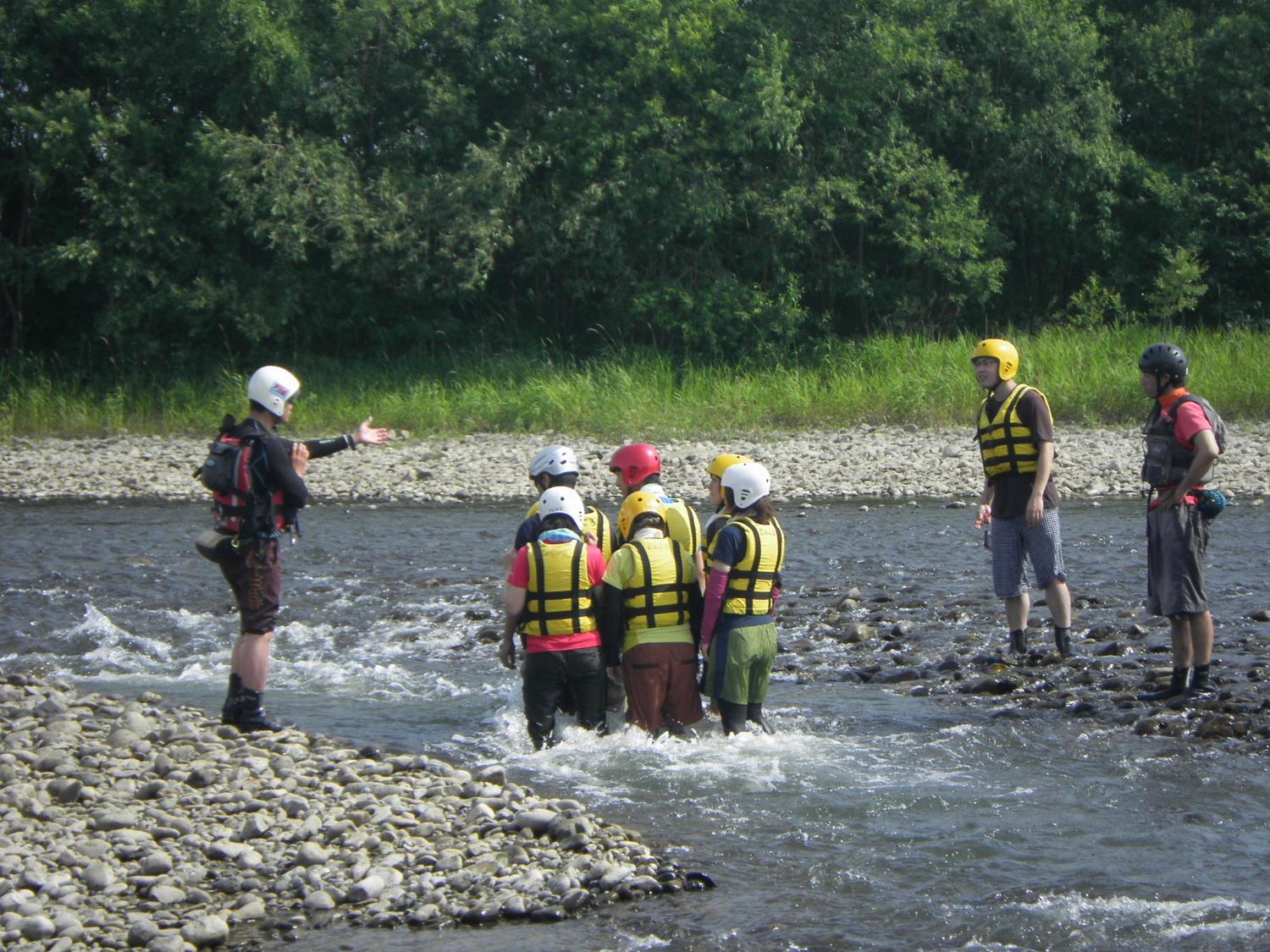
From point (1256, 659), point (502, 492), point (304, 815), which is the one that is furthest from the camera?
point (502, 492)

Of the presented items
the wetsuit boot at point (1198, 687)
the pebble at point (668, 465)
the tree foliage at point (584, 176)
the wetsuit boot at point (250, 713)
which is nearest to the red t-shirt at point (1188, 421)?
the wetsuit boot at point (1198, 687)

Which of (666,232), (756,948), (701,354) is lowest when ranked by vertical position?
(756,948)

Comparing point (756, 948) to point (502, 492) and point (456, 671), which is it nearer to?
point (456, 671)

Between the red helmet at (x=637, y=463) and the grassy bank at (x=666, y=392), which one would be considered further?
the grassy bank at (x=666, y=392)

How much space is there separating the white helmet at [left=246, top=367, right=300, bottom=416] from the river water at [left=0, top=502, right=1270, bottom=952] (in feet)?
7.03

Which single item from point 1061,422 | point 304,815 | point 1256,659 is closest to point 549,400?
point 1061,422

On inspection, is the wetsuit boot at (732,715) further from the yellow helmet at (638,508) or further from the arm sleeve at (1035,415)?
the arm sleeve at (1035,415)

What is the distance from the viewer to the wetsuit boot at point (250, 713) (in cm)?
843

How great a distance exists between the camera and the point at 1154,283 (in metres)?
28.9

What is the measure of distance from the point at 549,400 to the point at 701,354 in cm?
444

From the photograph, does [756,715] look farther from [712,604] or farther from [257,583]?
[257,583]

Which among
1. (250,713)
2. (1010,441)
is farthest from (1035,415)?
(250,713)

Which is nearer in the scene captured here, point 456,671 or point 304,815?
point 304,815

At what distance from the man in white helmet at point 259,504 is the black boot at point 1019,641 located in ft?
14.9
